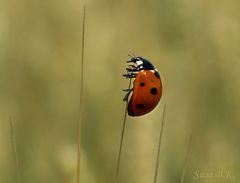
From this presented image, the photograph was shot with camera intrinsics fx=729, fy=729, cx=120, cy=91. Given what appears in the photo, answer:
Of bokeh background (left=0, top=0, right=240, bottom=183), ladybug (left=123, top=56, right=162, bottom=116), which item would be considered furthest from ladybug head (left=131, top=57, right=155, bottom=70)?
bokeh background (left=0, top=0, right=240, bottom=183)

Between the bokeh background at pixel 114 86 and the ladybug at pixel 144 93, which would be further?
the bokeh background at pixel 114 86

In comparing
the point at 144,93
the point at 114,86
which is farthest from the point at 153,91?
the point at 114,86

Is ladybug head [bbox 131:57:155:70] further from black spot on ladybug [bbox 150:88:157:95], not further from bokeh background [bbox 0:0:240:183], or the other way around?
bokeh background [bbox 0:0:240:183]

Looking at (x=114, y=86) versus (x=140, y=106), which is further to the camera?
(x=114, y=86)

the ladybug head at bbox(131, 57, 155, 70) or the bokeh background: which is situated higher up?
the ladybug head at bbox(131, 57, 155, 70)

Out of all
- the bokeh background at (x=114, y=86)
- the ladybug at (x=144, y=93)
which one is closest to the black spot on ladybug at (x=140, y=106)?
the ladybug at (x=144, y=93)

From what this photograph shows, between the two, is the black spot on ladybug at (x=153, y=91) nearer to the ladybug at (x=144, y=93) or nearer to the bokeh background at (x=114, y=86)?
the ladybug at (x=144, y=93)

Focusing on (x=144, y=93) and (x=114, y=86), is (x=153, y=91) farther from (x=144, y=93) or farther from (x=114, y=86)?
(x=114, y=86)

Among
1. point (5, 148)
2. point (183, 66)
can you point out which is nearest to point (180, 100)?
point (183, 66)

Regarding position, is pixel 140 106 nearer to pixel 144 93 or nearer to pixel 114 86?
pixel 144 93
